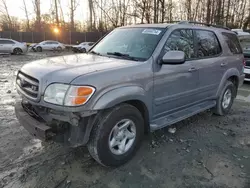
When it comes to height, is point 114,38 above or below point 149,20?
below

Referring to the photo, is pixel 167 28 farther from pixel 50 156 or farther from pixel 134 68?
pixel 50 156

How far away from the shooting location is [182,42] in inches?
149

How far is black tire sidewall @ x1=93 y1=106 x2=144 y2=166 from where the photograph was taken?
2.73 meters

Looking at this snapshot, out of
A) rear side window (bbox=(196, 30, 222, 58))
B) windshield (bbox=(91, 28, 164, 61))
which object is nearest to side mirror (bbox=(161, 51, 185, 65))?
windshield (bbox=(91, 28, 164, 61))

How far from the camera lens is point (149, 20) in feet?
59.8

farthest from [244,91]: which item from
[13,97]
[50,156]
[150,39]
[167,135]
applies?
[13,97]

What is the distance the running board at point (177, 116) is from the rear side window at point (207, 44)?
3.12 ft

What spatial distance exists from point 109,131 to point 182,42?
2.02 metres

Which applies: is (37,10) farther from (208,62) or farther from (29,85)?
(29,85)

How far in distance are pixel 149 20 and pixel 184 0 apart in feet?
32.7

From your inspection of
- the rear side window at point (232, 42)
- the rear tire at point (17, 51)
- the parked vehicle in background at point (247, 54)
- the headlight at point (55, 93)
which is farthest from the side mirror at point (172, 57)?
the rear tire at point (17, 51)

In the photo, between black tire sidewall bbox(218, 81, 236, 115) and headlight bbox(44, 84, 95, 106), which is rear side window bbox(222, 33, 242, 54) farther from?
headlight bbox(44, 84, 95, 106)

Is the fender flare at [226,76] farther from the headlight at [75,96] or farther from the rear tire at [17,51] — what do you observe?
the rear tire at [17,51]

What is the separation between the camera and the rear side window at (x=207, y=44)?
13.5 feet
